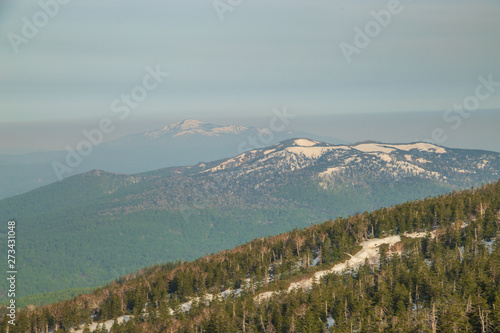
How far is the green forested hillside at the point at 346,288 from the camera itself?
368 ft

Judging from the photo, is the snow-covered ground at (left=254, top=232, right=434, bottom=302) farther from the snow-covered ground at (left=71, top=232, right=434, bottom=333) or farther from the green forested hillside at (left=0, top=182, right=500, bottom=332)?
the green forested hillside at (left=0, top=182, right=500, bottom=332)

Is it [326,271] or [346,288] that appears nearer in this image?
[346,288]

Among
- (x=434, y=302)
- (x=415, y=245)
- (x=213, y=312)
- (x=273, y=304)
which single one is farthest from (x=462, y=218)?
(x=213, y=312)

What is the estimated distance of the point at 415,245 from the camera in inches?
6481

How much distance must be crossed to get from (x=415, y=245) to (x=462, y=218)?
91.8ft

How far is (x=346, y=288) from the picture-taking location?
137m

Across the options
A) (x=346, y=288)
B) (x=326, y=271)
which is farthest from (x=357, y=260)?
(x=346, y=288)

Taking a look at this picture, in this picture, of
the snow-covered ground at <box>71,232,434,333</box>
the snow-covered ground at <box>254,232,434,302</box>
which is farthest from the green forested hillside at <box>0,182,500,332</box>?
the snow-covered ground at <box>254,232,434,302</box>

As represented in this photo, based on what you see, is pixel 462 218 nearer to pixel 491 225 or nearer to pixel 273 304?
pixel 491 225

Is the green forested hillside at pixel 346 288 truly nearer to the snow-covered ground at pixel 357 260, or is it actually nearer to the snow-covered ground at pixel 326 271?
the snow-covered ground at pixel 326 271

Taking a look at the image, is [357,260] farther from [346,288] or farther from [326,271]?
[346,288]

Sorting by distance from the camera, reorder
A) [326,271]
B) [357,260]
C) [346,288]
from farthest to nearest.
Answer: [357,260] < [326,271] < [346,288]

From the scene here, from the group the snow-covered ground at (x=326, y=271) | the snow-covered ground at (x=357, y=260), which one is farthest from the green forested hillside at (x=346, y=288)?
the snow-covered ground at (x=357, y=260)

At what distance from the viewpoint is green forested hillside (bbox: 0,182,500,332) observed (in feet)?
368
